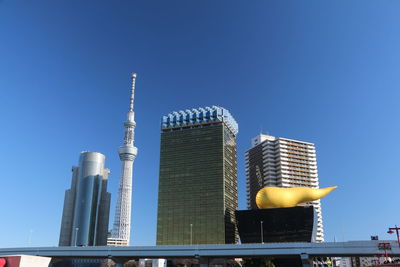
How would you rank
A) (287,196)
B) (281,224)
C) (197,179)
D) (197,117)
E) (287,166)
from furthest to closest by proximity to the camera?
(197,117) < (287,166) < (197,179) < (281,224) < (287,196)

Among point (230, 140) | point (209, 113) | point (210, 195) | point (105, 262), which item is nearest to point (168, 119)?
point (209, 113)

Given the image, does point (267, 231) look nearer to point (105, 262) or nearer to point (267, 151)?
point (267, 151)

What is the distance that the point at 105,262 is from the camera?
7800 inches

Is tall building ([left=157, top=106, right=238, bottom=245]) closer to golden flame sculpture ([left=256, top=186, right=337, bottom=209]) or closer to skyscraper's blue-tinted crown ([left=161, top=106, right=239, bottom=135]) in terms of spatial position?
skyscraper's blue-tinted crown ([left=161, top=106, right=239, bottom=135])

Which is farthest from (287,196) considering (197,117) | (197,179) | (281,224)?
(197,117)

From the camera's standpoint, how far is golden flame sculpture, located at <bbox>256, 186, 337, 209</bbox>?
10850 cm

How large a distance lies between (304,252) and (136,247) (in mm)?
42580

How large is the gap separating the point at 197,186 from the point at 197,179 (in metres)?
3.34

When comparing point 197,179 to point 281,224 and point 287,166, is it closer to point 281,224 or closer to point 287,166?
point 287,166

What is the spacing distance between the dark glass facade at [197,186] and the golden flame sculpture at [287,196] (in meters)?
58.3

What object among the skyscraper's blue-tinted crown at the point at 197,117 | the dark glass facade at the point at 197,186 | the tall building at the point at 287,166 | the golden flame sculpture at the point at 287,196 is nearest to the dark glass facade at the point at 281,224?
the golden flame sculpture at the point at 287,196

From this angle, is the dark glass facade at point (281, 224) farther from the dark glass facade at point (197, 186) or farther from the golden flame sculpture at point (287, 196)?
the dark glass facade at point (197, 186)

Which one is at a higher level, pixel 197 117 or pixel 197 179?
pixel 197 117

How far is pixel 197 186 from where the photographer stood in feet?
587
